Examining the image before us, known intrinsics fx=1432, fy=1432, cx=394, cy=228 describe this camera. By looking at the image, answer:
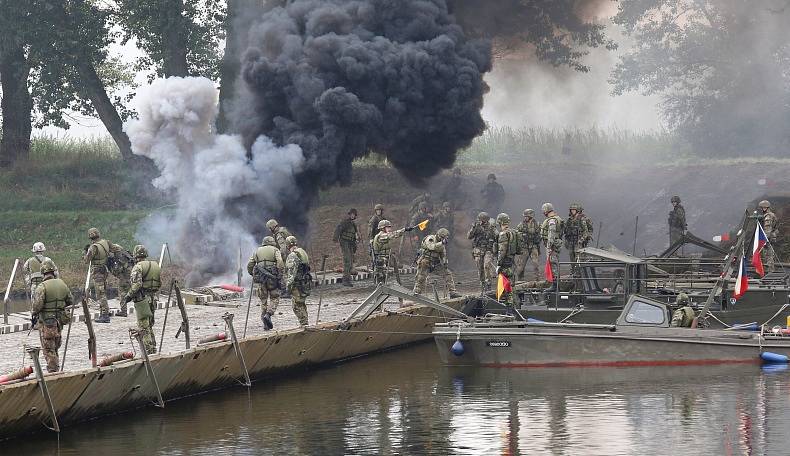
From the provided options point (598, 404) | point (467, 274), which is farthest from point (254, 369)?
point (467, 274)

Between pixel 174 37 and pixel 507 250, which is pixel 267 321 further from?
pixel 174 37

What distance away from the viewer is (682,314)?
26.3 meters

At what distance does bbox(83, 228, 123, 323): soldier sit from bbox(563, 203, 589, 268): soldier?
10949mm

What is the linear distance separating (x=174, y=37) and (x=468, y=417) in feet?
110

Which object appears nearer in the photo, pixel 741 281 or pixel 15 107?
pixel 741 281

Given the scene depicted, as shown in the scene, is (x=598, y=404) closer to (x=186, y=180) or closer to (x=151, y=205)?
(x=186, y=180)

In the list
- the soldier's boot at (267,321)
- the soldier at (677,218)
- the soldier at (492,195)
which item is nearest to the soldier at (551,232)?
the soldier at (677,218)

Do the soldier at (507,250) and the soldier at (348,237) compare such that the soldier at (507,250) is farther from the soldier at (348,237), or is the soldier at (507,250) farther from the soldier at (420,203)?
the soldier at (420,203)

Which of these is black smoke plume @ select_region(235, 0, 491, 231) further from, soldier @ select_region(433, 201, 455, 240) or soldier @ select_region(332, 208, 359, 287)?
soldier @ select_region(332, 208, 359, 287)

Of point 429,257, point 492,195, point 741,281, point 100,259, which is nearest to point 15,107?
point 492,195

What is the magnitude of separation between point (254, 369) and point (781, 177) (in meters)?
31.3

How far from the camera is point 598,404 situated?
2327cm

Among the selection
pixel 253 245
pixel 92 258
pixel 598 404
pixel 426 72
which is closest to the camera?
pixel 598 404

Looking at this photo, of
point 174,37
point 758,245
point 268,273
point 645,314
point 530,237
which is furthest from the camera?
point 174,37
